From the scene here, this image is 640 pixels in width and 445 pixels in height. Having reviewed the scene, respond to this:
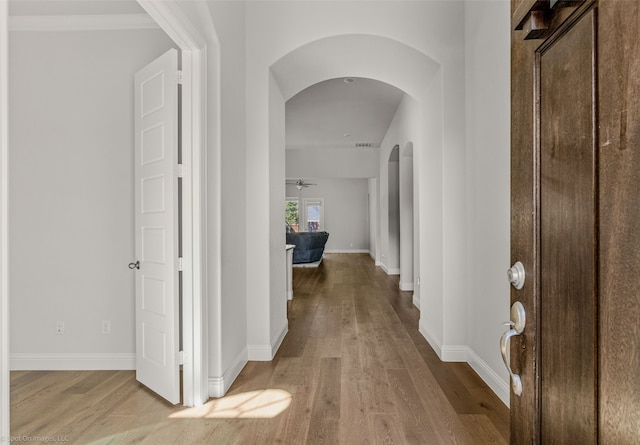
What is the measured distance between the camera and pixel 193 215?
2389 millimetres

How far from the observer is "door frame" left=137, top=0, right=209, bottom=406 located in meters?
2.38

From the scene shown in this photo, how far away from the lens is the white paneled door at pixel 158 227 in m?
2.42

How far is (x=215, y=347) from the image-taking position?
2562 mm

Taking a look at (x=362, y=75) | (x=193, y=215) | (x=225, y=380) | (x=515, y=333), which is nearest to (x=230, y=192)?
(x=193, y=215)

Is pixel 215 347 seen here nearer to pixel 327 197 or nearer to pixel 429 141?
pixel 429 141

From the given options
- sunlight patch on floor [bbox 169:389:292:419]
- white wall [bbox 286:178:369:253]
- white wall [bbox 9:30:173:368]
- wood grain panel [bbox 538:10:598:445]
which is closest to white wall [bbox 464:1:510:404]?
sunlight patch on floor [bbox 169:389:292:419]

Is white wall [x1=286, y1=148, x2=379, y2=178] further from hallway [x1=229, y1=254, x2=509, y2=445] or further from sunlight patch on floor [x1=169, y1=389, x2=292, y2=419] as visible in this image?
sunlight patch on floor [x1=169, y1=389, x2=292, y2=419]

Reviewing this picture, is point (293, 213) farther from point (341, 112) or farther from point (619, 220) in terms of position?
point (619, 220)

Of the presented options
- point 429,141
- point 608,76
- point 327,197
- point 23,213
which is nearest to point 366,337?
point 429,141

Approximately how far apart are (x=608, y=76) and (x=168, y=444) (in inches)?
89.6

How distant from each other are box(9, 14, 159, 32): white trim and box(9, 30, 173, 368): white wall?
0.05 metres

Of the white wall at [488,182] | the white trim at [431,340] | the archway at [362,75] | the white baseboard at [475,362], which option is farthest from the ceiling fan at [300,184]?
the white wall at [488,182]

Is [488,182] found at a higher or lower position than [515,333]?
higher

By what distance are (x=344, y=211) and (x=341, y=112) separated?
7530mm
